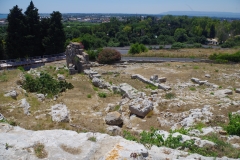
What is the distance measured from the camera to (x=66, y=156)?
7.22m

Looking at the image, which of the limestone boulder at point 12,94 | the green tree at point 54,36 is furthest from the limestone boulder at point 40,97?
the green tree at point 54,36

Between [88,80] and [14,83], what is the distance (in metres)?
7.74

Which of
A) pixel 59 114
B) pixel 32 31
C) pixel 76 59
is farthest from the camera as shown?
pixel 32 31

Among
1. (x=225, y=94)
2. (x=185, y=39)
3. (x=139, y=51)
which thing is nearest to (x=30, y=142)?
(x=225, y=94)

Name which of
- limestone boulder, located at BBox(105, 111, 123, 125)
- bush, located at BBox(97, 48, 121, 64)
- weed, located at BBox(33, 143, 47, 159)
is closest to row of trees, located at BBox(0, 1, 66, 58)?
bush, located at BBox(97, 48, 121, 64)

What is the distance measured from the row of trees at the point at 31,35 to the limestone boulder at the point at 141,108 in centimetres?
2744

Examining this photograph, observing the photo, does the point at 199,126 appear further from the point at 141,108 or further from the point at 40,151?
the point at 40,151

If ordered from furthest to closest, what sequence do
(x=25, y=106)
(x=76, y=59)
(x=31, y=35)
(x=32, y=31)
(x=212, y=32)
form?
(x=212, y=32)
(x=32, y=31)
(x=31, y=35)
(x=76, y=59)
(x=25, y=106)

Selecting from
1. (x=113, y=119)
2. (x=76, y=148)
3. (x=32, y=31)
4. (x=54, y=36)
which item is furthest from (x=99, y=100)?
(x=32, y=31)

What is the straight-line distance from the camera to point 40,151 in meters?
7.43

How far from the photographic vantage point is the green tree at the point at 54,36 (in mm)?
38094

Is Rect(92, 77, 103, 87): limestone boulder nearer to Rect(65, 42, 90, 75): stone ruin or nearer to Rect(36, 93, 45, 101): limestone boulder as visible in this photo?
Rect(65, 42, 90, 75): stone ruin

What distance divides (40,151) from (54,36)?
33.7 m

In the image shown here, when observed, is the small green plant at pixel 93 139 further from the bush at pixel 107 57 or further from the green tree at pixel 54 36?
the green tree at pixel 54 36
